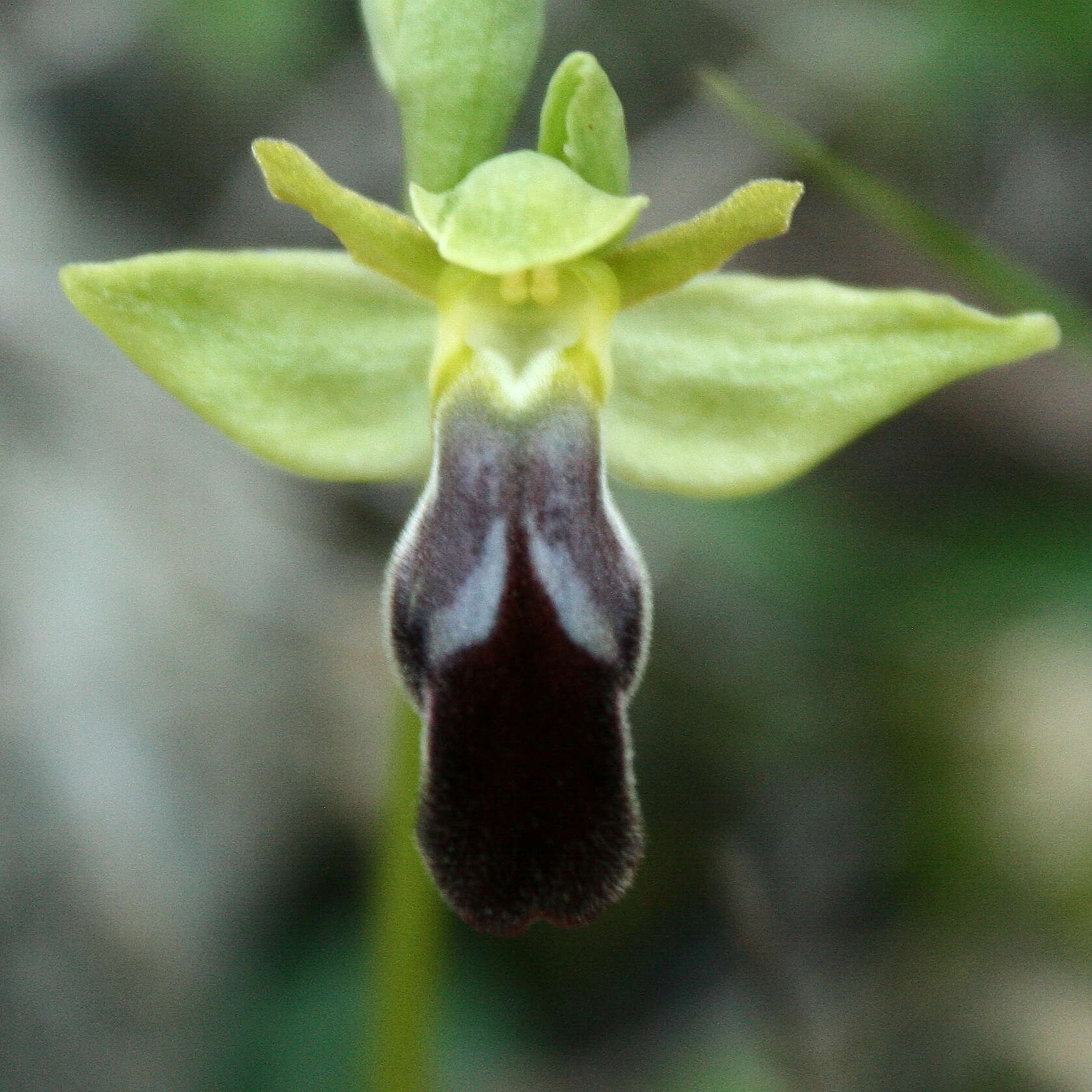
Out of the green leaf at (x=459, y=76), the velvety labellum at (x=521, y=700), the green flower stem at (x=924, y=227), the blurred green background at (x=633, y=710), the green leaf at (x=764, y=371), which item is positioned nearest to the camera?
the velvety labellum at (x=521, y=700)

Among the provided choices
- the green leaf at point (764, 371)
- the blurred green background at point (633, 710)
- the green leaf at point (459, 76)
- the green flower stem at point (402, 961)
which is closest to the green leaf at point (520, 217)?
the green leaf at point (459, 76)

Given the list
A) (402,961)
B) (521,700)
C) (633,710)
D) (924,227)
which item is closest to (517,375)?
(521,700)

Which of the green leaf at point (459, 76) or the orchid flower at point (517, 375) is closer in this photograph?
the orchid flower at point (517, 375)

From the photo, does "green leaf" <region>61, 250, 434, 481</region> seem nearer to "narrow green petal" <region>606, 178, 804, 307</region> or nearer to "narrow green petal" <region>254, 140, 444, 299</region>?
"narrow green petal" <region>254, 140, 444, 299</region>

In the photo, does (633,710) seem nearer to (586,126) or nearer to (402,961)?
(402,961)

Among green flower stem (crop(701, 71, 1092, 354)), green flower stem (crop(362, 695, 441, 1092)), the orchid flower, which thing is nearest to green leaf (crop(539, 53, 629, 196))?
the orchid flower

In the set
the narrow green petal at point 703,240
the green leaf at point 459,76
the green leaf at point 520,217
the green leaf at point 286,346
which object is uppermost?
the green leaf at point 459,76

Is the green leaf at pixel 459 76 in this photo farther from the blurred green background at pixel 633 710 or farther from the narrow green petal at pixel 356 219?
the blurred green background at pixel 633 710
